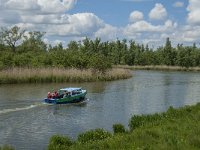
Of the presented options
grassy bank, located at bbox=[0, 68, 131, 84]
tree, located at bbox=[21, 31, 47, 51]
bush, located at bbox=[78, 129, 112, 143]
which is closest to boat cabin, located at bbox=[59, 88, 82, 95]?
grassy bank, located at bbox=[0, 68, 131, 84]

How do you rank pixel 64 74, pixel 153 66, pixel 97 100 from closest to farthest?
pixel 97 100 → pixel 64 74 → pixel 153 66

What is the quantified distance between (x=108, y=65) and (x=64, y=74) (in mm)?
11912

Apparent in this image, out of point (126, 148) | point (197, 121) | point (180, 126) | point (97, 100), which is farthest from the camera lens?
point (97, 100)

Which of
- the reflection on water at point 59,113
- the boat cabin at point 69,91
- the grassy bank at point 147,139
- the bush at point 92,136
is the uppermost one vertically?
the grassy bank at point 147,139

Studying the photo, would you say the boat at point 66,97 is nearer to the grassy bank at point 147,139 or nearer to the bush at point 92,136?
the grassy bank at point 147,139

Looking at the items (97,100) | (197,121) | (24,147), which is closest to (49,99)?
(97,100)

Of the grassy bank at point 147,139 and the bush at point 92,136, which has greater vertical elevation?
the grassy bank at point 147,139

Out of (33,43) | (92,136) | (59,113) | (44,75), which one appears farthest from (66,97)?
(33,43)

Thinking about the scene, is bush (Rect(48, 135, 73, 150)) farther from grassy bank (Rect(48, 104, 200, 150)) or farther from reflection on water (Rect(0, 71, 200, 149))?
reflection on water (Rect(0, 71, 200, 149))

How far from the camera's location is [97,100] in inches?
1432

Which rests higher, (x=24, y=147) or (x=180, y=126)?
(x=180, y=126)

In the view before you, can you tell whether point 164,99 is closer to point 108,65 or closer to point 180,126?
point 180,126

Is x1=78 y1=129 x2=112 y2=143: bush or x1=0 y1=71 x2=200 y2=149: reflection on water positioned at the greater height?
x1=78 y1=129 x2=112 y2=143: bush

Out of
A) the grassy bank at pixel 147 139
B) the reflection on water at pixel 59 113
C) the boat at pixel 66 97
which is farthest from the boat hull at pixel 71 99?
the grassy bank at pixel 147 139
